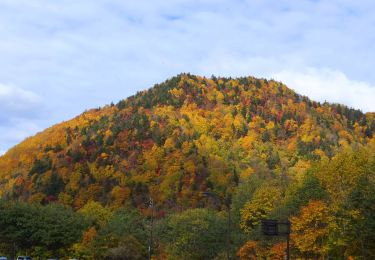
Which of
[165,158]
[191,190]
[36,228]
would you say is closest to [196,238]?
[36,228]

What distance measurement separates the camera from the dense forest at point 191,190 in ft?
181

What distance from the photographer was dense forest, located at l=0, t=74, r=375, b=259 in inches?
2169

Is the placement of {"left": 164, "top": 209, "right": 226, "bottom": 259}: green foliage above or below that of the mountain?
below

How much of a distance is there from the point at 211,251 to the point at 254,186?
12.6 m

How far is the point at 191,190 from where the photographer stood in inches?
5453

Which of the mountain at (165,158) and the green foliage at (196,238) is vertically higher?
the mountain at (165,158)

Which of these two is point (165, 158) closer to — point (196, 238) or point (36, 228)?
point (36, 228)

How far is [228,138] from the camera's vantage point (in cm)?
18075

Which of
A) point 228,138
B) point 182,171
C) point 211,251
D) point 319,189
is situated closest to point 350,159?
point 319,189

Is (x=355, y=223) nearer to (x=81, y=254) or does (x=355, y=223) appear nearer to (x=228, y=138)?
(x=81, y=254)

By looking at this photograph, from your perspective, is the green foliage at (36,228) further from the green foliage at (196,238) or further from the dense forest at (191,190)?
the green foliage at (196,238)

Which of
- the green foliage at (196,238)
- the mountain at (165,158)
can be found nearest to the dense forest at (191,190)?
the green foliage at (196,238)

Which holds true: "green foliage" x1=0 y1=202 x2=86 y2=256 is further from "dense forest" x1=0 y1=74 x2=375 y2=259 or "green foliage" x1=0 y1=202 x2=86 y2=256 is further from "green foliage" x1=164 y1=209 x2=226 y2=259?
"green foliage" x1=164 y1=209 x2=226 y2=259

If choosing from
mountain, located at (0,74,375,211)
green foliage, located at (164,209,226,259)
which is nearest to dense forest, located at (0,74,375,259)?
green foliage, located at (164,209,226,259)
